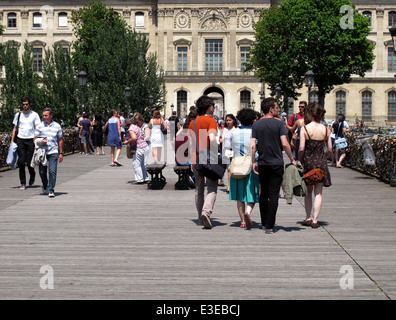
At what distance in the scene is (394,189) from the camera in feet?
50.0

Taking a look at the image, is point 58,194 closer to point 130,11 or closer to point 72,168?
point 72,168

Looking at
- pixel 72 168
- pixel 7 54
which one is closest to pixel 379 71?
pixel 7 54

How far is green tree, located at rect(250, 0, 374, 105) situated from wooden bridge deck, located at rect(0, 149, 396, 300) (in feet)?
126

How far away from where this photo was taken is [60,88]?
1320 inches

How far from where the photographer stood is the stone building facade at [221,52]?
238 ft

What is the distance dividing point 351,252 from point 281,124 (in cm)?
228

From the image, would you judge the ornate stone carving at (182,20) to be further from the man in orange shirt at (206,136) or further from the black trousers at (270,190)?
the black trousers at (270,190)

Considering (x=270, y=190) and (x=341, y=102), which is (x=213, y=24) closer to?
(x=341, y=102)

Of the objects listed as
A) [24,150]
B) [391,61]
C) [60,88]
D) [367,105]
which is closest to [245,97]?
[367,105]

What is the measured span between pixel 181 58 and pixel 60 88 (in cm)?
4052

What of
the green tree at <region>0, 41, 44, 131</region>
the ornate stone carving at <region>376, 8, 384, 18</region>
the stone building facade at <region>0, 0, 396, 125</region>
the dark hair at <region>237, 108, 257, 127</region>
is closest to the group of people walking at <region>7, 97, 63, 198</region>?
the dark hair at <region>237, 108, 257, 127</region>

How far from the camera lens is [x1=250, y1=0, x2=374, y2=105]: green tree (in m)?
51.0

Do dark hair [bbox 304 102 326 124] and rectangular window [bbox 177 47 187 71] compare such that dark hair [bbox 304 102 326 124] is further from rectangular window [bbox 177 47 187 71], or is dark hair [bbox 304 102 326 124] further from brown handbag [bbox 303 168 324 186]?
rectangular window [bbox 177 47 187 71]
